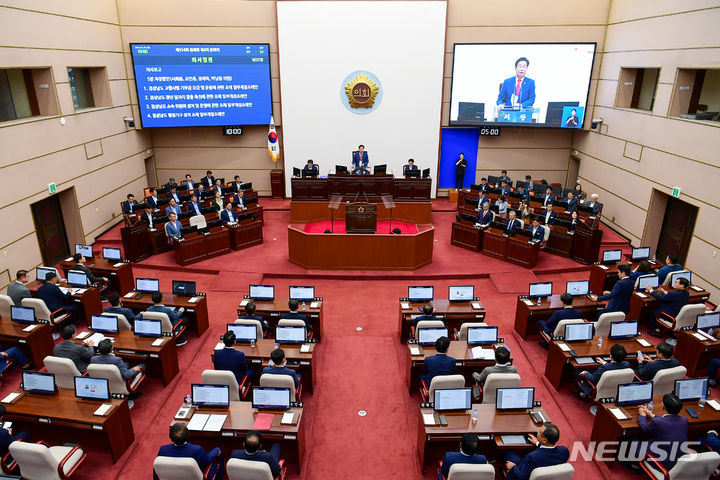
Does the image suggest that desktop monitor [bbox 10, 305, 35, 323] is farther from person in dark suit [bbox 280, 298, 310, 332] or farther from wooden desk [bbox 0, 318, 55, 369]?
A: person in dark suit [bbox 280, 298, 310, 332]

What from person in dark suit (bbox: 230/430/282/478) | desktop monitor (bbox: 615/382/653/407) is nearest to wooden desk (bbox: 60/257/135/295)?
person in dark suit (bbox: 230/430/282/478)

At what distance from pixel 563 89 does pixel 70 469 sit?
15.8 metres

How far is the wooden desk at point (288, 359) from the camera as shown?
7.05 meters

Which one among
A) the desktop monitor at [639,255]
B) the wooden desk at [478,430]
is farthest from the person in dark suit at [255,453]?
the desktop monitor at [639,255]

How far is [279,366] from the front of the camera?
21.0 ft

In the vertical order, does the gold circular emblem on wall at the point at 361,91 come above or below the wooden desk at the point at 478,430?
above

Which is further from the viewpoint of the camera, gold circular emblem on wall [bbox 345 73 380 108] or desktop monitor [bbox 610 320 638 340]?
gold circular emblem on wall [bbox 345 73 380 108]

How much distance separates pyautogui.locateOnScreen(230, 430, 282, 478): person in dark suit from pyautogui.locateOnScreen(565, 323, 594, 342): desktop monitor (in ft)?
16.0

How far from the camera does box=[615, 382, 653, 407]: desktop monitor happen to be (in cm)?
596

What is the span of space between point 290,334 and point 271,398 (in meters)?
1.62

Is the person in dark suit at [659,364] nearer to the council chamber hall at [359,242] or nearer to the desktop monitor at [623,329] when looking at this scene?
the council chamber hall at [359,242]

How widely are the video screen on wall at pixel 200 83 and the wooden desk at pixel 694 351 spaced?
44.1 ft

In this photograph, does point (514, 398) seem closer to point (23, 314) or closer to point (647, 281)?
point (647, 281)

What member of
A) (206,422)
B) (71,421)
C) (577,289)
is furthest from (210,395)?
(577,289)
